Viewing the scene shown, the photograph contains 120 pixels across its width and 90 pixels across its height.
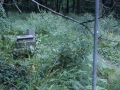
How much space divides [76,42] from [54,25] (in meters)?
4.87

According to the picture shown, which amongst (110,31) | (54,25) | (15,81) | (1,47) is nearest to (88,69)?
(15,81)

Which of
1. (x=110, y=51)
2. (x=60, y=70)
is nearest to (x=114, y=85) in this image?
(x=60, y=70)

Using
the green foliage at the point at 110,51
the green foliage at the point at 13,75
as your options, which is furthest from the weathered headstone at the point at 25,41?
A: the green foliage at the point at 110,51

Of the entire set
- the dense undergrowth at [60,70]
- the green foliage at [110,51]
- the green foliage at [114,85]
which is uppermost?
the dense undergrowth at [60,70]

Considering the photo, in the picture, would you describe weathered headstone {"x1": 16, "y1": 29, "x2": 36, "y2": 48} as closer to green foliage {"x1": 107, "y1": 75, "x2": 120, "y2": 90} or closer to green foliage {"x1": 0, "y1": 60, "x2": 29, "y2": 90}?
green foliage {"x1": 0, "y1": 60, "x2": 29, "y2": 90}

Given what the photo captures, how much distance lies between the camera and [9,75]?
4.52m

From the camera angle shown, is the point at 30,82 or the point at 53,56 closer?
the point at 30,82

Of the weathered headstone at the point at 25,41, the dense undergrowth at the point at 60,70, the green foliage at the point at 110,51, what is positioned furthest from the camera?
the green foliage at the point at 110,51

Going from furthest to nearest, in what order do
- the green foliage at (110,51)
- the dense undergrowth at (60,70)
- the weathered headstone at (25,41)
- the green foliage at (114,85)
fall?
the green foliage at (110,51), the weathered headstone at (25,41), the green foliage at (114,85), the dense undergrowth at (60,70)

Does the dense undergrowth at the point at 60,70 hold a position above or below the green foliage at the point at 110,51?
above

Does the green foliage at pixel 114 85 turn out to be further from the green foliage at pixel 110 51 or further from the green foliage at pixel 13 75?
the green foliage at pixel 110 51

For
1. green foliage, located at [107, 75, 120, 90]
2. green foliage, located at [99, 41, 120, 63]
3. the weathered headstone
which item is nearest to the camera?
green foliage, located at [107, 75, 120, 90]

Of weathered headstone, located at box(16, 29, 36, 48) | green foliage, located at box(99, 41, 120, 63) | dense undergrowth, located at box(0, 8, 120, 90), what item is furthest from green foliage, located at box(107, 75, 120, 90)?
weathered headstone, located at box(16, 29, 36, 48)

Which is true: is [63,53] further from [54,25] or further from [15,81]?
[54,25]
